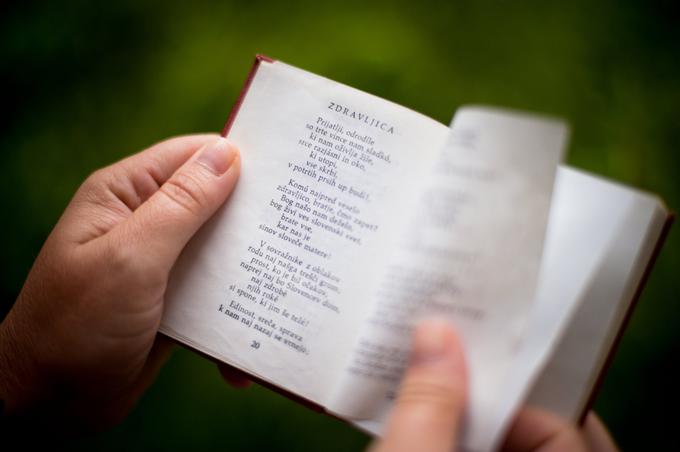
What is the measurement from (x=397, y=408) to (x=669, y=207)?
115 cm

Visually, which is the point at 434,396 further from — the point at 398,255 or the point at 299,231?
the point at 299,231

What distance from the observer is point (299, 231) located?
78 centimetres

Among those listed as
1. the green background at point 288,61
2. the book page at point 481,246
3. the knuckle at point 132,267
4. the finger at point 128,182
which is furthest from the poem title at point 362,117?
the green background at point 288,61

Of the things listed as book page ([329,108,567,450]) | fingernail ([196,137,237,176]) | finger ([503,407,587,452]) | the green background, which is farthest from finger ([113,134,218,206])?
finger ([503,407,587,452])

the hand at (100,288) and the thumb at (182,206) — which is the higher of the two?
the thumb at (182,206)

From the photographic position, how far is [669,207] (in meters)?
1.34

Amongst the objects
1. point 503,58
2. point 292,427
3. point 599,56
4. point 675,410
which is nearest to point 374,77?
point 503,58

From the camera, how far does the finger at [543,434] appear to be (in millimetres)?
728

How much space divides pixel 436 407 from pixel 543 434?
273mm

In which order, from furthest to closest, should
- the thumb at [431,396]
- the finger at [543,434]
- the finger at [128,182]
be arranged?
the finger at [128,182] < the finger at [543,434] < the thumb at [431,396]

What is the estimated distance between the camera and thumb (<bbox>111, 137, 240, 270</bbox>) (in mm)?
755

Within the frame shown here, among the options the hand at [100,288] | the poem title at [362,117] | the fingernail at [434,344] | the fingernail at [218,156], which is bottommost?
the hand at [100,288]

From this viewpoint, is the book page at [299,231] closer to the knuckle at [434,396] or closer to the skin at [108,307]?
the skin at [108,307]

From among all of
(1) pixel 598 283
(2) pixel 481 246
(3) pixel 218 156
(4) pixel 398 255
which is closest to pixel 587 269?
(1) pixel 598 283
